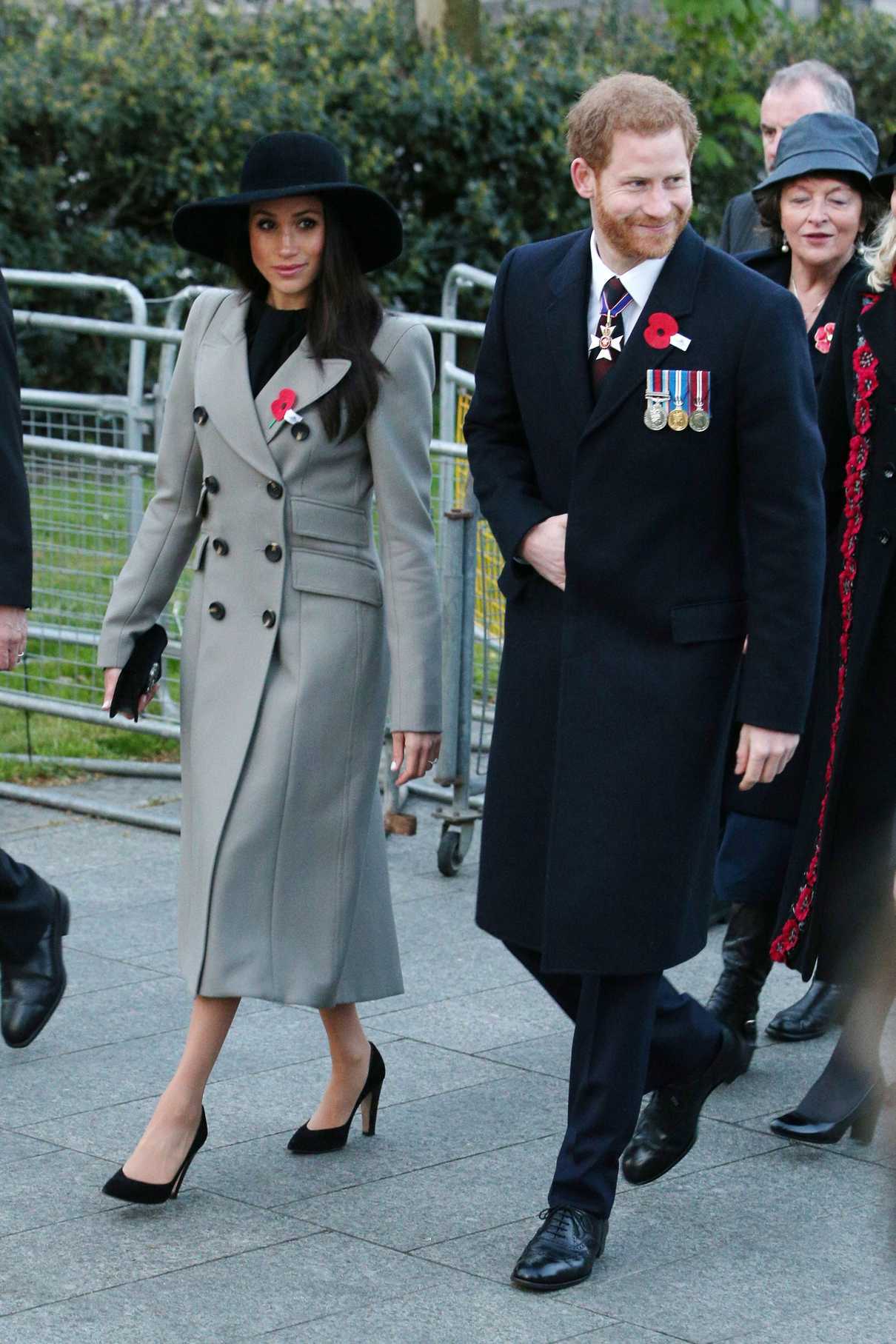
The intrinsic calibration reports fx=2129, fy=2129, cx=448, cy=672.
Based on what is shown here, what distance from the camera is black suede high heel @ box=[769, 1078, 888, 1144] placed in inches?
176

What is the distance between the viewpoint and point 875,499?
14.3ft

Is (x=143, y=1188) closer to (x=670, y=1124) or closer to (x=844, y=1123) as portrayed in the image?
(x=670, y=1124)

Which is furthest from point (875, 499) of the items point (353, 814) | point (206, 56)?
point (206, 56)

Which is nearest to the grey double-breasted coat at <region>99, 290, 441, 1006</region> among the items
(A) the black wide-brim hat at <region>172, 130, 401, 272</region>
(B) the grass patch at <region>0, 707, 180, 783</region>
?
(A) the black wide-brim hat at <region>172, 130, 401, 272</region>

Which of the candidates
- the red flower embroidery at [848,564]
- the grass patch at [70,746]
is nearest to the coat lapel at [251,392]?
the red flower embroidery at [848,564]

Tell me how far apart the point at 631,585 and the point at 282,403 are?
827 mm

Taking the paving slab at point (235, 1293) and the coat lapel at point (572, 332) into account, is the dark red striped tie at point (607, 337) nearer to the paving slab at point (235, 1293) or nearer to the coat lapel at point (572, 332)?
the coat lapel at point (572, 332)

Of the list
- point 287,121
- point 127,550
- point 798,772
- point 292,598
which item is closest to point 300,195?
point 292,598

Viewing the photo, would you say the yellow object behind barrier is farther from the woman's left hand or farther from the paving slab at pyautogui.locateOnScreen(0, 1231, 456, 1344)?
the paving slab at pyautogui.locateOnScreen(0, 1231, 456, 1344)

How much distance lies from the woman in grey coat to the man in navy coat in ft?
1.10

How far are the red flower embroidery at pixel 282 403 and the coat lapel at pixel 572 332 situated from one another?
1.83 ft

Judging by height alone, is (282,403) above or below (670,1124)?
above

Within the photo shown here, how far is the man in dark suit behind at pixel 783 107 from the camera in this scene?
19.6ft

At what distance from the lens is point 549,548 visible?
3766 mm
